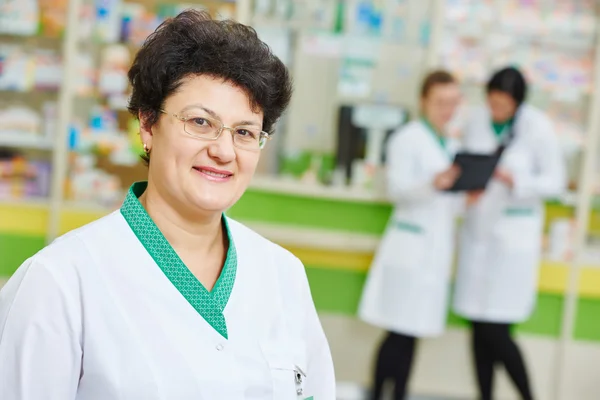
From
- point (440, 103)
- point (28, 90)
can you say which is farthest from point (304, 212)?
point (28, 90)

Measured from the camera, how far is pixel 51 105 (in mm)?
4758

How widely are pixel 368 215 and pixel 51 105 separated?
188cm

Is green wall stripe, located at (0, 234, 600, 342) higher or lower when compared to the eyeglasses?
lower

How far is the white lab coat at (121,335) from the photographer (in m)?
1.26

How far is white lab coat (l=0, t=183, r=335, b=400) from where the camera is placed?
1260 millimetres

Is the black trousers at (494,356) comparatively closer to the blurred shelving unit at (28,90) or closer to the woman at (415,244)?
the woman at (415,244)

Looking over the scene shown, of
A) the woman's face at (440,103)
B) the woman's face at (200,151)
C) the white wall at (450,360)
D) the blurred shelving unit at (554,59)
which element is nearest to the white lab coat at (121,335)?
the woman's face at (200,151)

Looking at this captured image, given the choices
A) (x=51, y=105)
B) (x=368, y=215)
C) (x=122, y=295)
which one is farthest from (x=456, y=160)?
(x=122, y=295)

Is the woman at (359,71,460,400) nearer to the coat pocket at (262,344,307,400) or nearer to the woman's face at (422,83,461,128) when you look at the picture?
Answer: the woman's face at (422,83,461,128)

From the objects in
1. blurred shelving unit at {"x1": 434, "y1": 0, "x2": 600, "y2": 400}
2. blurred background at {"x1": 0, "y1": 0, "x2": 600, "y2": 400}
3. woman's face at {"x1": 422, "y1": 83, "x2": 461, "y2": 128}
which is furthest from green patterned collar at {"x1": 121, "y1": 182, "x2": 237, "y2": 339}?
blurred shelving unit at {"x1": 434, "y1": 0, "x2": 600, "y2": 400}

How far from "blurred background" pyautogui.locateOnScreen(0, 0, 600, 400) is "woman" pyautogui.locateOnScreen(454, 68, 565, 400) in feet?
1.37

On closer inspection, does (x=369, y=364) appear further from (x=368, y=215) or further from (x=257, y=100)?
(x=257, y=100)

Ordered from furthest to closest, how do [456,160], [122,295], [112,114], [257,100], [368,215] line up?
[112,114], [368,215], [456,160], [257,100], [122,295]

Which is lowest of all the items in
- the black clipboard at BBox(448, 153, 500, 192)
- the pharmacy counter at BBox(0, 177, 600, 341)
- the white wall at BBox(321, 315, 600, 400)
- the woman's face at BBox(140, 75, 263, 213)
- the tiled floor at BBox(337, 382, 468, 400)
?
the tiled floor at BBox(337, 382, 468, 400)
